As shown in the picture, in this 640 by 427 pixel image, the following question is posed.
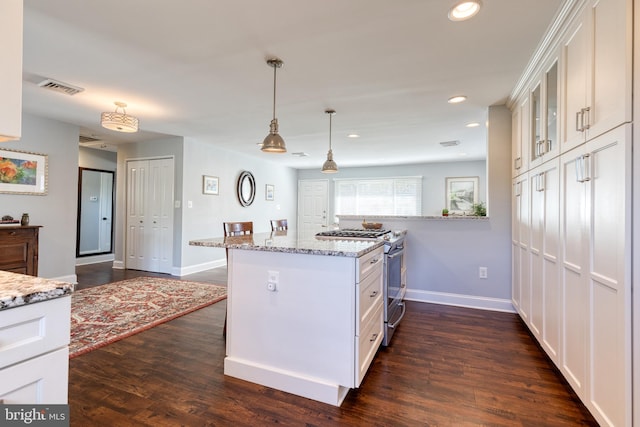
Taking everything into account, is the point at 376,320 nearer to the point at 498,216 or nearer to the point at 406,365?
the point at 406,365

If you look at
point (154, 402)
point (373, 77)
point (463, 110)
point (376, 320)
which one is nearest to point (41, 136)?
point (154, 402)

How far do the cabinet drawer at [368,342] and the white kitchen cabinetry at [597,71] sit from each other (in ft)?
5.19

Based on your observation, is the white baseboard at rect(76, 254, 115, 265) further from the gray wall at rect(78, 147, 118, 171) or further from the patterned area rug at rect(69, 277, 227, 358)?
the patterned area rug at rect(69, 277, 227, 358)

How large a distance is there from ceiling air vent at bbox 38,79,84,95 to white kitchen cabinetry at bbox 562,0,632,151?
13.0 feet

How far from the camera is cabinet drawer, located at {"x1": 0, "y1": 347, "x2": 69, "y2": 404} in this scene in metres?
0.82

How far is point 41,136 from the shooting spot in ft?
12.9

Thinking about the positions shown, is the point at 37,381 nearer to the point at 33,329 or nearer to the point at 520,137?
the point at 33,329

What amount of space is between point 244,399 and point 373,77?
2616 millimetres

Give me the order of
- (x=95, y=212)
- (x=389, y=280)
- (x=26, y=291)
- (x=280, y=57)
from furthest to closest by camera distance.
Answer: (x=95, y=212), (x=389, y=280), (x=280, y=57), (x=26, y=291)

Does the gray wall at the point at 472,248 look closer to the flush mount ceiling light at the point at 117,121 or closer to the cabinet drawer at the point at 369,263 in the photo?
the cabinet drawer at the point at 369,263

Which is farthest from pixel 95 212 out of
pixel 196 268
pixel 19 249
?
pixel 19 249

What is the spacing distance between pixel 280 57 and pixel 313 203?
6235 millimetres

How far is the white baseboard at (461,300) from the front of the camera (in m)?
3.31

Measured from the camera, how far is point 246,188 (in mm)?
6449
